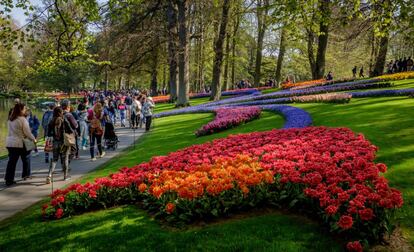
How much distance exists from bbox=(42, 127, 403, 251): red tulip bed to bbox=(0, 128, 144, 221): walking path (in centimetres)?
182

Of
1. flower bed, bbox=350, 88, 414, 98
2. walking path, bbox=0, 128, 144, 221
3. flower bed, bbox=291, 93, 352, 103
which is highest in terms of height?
flower bed, bbox=350, 88, 414, 98

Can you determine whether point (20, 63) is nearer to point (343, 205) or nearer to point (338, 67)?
point (338, 67)

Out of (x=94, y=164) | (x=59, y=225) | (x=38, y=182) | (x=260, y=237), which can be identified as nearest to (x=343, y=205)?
(x=260, y=237)

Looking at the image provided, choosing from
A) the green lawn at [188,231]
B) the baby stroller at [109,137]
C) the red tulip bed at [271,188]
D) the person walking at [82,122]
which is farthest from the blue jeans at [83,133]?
the red tulip bed at [271,188]

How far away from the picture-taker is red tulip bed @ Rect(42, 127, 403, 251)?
4.88m

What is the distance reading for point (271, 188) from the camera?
21.4ft

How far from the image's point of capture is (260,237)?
17.0ft

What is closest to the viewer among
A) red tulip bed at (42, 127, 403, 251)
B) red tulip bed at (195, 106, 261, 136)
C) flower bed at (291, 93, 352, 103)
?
red tulip bed at (42, 127, 403, 251)

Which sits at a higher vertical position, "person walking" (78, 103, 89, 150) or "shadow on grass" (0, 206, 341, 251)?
"person walking" (78, 103, 89, 150)

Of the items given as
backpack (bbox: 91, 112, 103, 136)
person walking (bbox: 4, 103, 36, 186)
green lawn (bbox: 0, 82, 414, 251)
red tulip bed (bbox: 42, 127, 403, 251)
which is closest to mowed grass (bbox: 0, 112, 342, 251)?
green lawn (bbox: 0, 82, 414, 251)

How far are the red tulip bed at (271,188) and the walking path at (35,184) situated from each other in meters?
1.82

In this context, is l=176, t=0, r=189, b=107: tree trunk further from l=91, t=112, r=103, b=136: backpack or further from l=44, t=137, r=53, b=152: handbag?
l=44, t=137, r=53, b=152: handbag

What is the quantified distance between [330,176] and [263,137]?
14.6ft

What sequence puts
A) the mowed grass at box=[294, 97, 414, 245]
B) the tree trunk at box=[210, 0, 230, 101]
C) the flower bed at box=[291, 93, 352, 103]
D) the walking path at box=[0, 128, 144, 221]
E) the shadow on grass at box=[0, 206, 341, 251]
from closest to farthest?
the shadow on grass at box=[0, 206, 341, 251] → the mowed grass at box=[294, 97, 414, 245] → the walking path at box=[0, 128, 144, 221] → the flower bed at box=[291, 93, 352, 103] → the tree trunk at box=[210, 0, 230, 101]
